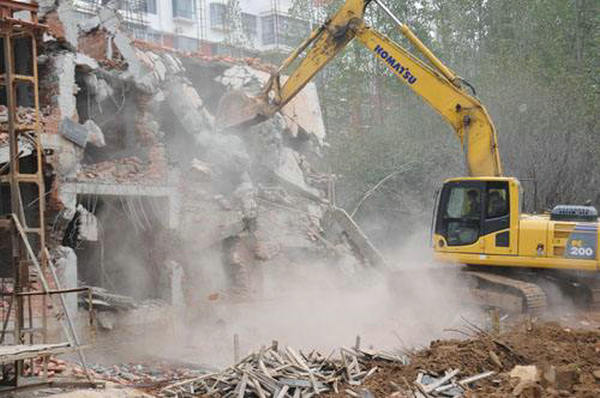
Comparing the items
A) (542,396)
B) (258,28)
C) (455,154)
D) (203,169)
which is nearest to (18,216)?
A: (542,396)

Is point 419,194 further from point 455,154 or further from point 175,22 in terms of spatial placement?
point 175,22

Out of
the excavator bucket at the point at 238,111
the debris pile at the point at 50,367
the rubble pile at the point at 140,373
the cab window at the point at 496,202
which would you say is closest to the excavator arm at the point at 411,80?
the excavator bucket at the point at 238,111

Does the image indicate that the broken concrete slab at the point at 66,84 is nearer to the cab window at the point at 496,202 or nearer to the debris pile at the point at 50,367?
the debris pile at the point at 50,367

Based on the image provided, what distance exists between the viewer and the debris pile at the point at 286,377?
25.3 ft

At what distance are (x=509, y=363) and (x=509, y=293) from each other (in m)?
4.16

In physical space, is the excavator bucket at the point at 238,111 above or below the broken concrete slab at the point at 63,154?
above

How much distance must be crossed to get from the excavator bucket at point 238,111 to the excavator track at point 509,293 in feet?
18.7

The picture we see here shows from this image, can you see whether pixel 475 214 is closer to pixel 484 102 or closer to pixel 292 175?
pixel 292 175

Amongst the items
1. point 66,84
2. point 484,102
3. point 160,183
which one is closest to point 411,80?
point 160,183

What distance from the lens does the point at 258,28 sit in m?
48.1

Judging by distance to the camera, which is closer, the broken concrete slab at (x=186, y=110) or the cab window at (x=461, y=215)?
the cab window at (x=461, y=215)

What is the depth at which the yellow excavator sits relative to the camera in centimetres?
1195

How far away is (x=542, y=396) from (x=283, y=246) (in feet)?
36.3

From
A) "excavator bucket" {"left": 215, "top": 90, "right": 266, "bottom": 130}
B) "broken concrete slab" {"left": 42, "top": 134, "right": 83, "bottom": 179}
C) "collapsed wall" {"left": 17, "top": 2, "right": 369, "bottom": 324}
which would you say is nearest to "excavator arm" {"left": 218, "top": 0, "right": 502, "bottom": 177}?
"excavator bucket" {"left": 215, "top": 90, "right": 266, "bottom": 130}
